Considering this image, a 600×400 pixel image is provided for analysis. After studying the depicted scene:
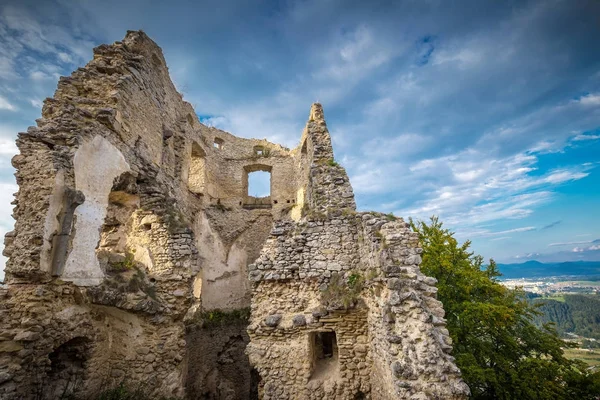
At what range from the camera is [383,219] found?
638 centimetres

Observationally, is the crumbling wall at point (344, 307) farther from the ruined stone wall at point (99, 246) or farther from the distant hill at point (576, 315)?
the distant hill at point (576, 315)

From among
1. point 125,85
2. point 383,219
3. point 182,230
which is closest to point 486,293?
point 383,219

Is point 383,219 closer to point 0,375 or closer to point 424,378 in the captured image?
point 424,378

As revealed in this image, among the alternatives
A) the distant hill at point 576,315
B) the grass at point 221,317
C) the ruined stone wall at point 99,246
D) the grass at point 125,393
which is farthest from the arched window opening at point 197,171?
the distant hill at point 576,315

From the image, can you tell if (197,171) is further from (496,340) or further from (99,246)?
(496,340)

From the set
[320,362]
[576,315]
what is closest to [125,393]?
[320,362]

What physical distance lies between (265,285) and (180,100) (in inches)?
388

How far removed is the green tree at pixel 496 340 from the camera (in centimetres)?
752

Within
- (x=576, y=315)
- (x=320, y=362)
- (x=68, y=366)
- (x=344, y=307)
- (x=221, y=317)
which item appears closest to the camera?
(x=68, y=366)

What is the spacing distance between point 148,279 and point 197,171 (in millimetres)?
8899

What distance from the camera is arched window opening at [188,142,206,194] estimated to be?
14133mm

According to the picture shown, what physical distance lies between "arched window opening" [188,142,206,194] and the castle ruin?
17.0ft

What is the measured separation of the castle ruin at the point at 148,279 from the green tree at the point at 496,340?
426 centimetres

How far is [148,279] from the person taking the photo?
674 centimetres
